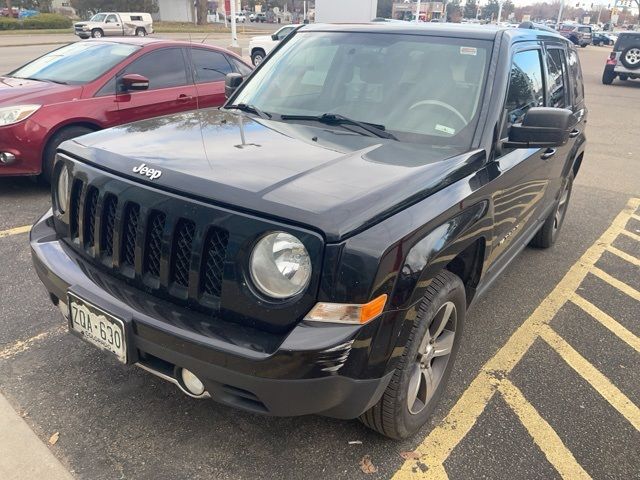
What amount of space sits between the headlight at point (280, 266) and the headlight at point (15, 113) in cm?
438

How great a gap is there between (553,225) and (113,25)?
131 feet

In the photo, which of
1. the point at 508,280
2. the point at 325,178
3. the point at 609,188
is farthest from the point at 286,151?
the point at 609,188

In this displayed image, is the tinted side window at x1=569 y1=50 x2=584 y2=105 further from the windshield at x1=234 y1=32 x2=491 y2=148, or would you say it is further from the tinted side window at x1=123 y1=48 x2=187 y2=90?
the tinted side window at x1=123 y1=48 x2=187 y2=90

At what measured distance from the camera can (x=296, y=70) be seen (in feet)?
11.4

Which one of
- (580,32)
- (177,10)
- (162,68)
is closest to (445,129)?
(162,68)

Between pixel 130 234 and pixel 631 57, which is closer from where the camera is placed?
pixel 130 234

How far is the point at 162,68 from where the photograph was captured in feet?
21.1

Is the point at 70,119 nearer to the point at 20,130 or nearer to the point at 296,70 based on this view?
the point at 20,130

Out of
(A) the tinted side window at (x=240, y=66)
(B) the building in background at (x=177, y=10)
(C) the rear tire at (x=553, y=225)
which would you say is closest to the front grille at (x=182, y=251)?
(C) the rear tire at (x=553, y=225)

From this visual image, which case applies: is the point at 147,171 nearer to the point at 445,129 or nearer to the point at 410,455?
the point at 445,129

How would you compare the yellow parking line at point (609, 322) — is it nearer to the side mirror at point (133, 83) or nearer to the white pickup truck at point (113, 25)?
the side mirror at point (133, 83)

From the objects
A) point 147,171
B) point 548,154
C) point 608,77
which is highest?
point 147,171

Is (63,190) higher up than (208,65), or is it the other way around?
(208,65)

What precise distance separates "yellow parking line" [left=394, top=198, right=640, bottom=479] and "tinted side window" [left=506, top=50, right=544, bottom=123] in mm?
1385
